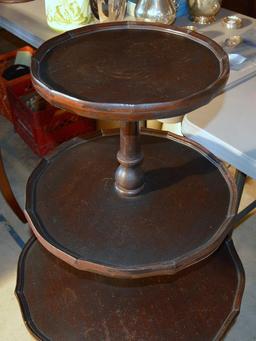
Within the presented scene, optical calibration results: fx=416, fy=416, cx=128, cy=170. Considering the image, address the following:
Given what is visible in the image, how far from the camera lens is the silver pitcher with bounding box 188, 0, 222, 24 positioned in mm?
1389

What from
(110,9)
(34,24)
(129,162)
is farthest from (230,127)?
(34,24)

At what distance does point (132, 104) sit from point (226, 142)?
1.48ft

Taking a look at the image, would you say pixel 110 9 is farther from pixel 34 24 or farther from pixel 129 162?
pixel 129 162

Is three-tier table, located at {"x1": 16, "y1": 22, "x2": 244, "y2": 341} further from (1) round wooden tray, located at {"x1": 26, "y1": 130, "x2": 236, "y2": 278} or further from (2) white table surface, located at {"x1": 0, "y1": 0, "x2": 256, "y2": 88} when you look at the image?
(2) white table surface, located at {"x1": 0, "y1": 0, "x2": 256, "y2": 88}

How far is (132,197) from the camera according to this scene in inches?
32.3

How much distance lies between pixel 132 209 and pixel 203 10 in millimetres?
890

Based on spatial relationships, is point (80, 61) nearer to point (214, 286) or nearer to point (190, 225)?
point (190, 225)

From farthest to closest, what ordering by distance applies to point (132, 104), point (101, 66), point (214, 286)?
point (214, 286) → point (101, 66) → point (132, 104)

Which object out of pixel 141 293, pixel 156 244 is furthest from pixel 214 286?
pixel 156 244

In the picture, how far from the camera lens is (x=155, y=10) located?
1.28 meters

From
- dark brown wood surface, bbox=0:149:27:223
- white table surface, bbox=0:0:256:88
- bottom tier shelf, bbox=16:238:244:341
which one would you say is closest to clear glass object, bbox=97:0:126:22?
white table surface, bbox=0:0:256:88

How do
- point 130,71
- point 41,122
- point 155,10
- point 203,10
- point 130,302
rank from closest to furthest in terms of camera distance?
point 130,71 → point 130,302 → point 155,10 → point 203,10 → point 41,122

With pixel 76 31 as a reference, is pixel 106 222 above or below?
below

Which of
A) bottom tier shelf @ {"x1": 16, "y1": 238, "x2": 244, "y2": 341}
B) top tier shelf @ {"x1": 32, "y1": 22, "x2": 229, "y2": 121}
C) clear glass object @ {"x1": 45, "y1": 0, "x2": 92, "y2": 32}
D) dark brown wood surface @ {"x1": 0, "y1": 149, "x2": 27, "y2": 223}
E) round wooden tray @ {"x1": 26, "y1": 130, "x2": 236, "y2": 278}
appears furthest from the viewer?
dark brown wood surface @ {"x1": 0, "y1": 149, "x2": 27, "y2": 223}
